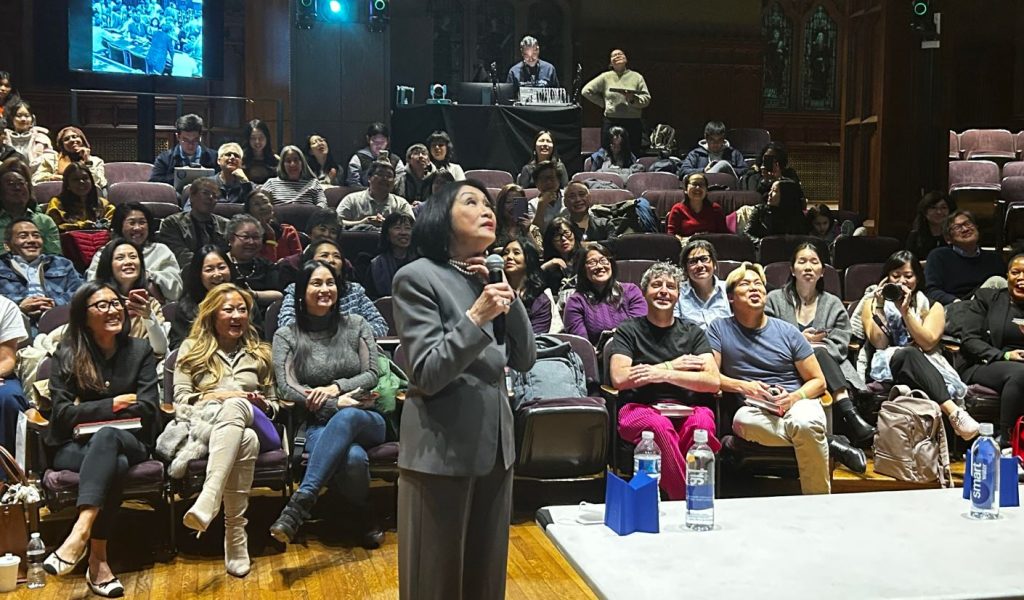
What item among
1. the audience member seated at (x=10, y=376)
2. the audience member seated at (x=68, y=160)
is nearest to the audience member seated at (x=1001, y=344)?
the audience member seated at (x=10, y=376)

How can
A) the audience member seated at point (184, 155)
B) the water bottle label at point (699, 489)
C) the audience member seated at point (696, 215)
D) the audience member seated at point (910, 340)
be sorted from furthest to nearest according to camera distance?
the audience member seated at point (184, 155), the audience member seated at point (696, 215), the audience member seated at point (910, 340), the water bottle label at point (699, 489)

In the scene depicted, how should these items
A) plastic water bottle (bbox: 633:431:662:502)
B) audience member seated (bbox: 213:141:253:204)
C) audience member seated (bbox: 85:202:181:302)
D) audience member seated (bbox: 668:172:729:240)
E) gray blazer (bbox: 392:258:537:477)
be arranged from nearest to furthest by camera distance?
gray blazer (bbox: 392:258:537:477) < plastic water bottle (bbox: 633:431:662:502) < audience member seated (bbox: 85:202:181:302) < audience member seated (bbox: 668:172:729:240) < audience member seated (bbox: 213:141:253:204)

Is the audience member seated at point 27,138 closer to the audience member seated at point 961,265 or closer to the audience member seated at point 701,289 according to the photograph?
the audience member seated at point 701,289

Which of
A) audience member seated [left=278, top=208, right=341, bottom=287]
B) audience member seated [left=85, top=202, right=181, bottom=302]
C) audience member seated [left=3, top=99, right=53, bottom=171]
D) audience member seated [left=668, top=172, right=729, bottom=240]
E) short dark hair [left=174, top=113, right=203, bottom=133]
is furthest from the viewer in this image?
short dark hair [left=174, top=113, right=203, bottom=133]

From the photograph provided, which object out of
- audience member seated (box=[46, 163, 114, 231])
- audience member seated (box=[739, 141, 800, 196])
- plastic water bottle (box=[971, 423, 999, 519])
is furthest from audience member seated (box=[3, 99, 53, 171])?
plastic water bottle (box=[971, 423, 999, 519])

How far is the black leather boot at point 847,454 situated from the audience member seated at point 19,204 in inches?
160

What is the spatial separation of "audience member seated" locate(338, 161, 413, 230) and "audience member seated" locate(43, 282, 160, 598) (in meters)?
3.14

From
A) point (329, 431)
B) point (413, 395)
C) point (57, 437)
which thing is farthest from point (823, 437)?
point (57, 437)

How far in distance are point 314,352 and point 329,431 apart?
354 millimetres

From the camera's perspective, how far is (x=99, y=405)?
4105mm

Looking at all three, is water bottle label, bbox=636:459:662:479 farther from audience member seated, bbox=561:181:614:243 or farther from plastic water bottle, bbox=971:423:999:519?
audience member seated, bbox=561:181:614:243

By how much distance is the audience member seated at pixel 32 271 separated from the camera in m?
5.29

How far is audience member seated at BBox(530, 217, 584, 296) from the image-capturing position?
19.5ft

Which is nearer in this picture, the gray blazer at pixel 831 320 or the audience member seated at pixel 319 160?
the gray blazer at pixel 831 320
